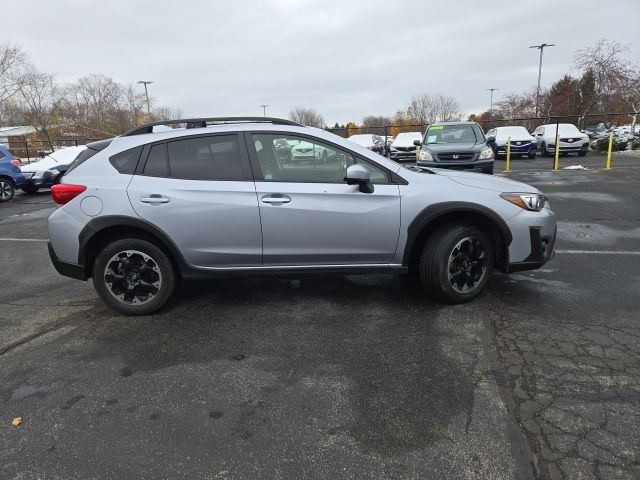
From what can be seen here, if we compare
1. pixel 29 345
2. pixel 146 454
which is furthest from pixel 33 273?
pixel 146 454

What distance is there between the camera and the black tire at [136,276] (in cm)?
403

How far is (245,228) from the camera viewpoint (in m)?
3.96

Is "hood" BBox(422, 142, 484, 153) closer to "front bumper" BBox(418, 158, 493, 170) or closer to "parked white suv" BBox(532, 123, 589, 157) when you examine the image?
"front bumper" BBox(418, 158, 493, 170)

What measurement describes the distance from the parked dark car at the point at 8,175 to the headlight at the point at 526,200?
1452 cm

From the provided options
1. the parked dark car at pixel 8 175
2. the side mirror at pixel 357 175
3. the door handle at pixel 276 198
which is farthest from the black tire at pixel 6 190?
the side mirror at pixel 357 175

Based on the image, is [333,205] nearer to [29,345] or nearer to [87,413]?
[87,413]

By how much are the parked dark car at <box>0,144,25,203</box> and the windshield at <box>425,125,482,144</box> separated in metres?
12.3

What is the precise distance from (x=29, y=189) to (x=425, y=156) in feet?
41.7

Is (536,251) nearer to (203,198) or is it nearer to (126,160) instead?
(203,198)

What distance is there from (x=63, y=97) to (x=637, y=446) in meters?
54.5

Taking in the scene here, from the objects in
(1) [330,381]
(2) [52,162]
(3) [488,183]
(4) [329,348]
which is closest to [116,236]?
(4) [329,348]

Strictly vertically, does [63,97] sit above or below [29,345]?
above

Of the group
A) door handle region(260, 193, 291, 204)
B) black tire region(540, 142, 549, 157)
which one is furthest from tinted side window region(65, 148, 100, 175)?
black tire region(540, 142, 549, 157)

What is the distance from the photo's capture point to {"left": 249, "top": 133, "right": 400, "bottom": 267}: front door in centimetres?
393
